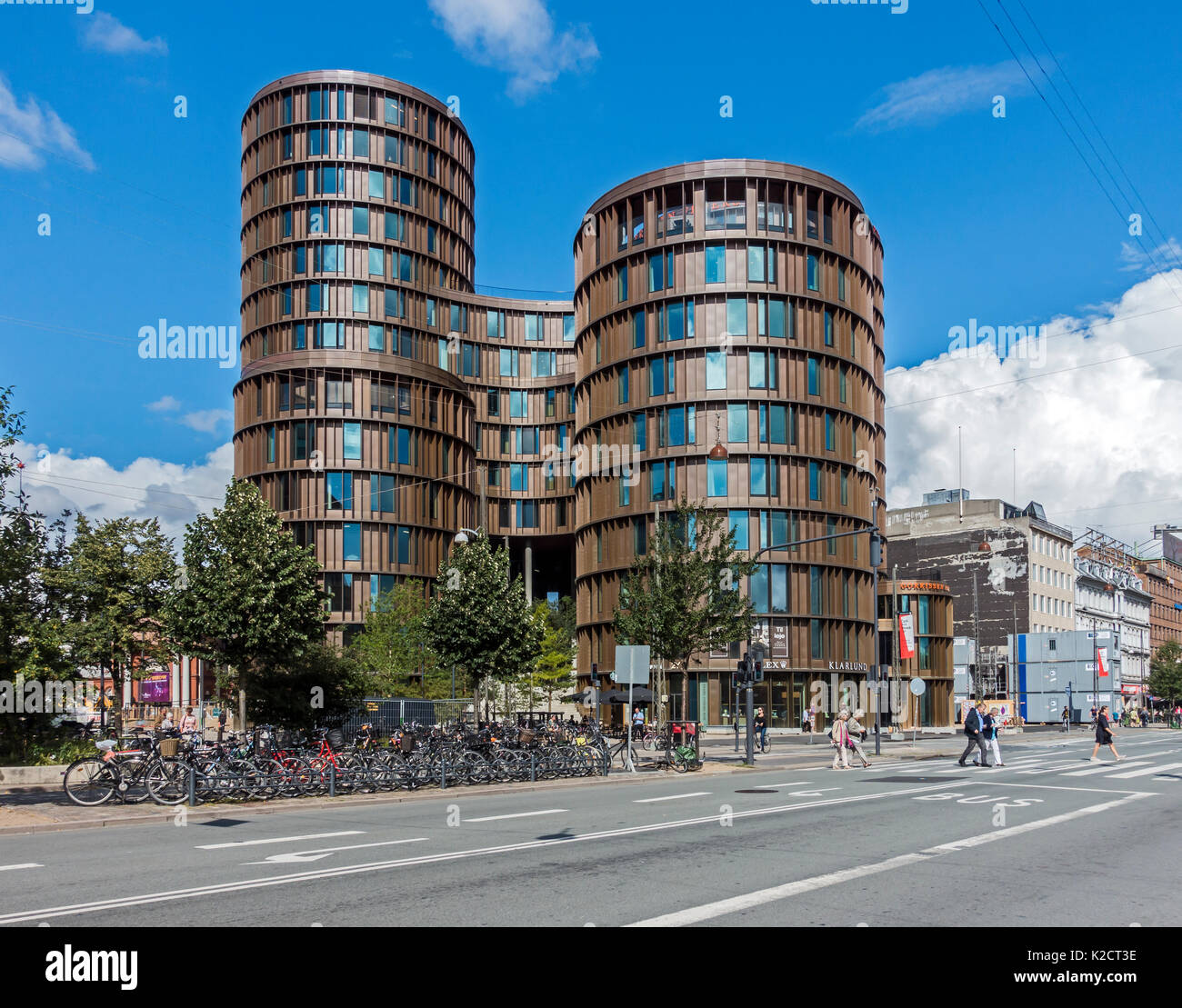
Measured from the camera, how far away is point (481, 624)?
4025 cm

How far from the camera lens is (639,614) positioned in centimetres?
3516

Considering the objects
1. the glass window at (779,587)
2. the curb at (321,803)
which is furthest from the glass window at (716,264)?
the curb at (321,803)

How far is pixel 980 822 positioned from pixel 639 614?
19.4m

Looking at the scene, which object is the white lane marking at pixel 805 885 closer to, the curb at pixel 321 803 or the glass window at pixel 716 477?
the curb at pixel 321 803

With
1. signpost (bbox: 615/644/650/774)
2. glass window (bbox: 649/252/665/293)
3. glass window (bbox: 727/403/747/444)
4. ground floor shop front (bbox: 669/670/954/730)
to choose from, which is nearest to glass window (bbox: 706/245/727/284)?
glass window (bbox: 649/252/665/293)

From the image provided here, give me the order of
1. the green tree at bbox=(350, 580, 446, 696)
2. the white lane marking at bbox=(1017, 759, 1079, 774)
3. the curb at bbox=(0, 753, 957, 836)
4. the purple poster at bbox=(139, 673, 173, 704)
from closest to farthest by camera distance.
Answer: the curb at bbox=(0, 753, 957, 836)
the white lane marking at bbox=(1017, 759, 1079, 774)
the green tree at bbox=(350, 580, 446, 696)
the purple poster at bbox=(139, 673, 173, 704)

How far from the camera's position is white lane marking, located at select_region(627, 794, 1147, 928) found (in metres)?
8.91

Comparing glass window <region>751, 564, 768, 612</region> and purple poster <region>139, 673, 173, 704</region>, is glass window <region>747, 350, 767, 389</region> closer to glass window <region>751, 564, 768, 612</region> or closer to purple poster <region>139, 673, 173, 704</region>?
glass window <region>751, 564, 768, 612</region>

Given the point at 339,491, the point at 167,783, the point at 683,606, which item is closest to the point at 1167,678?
the point at 339,491

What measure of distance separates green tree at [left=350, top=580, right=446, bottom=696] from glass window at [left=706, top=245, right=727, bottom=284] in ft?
80.4

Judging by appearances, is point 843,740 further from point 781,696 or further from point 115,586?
point 781,696

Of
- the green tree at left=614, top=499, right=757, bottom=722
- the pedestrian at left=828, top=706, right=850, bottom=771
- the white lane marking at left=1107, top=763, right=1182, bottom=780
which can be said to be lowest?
the white lane marking at left=1107, top=763, right=1182, bottom=780

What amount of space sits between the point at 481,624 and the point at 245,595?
33.6 feet
